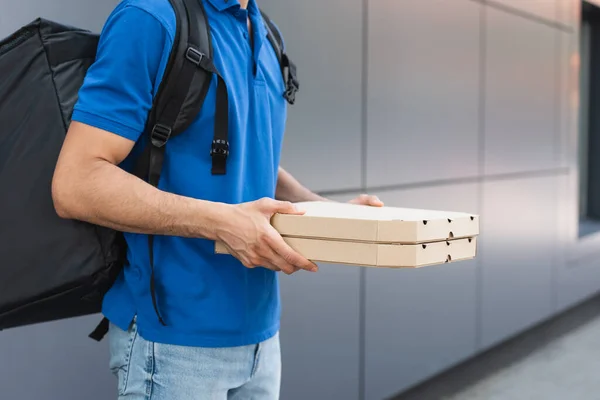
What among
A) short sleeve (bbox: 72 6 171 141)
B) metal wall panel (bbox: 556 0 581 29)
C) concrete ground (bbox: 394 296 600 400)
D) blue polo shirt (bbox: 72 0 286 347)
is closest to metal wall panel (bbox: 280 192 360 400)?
concrete ground (bbox: 394 296 600 400)

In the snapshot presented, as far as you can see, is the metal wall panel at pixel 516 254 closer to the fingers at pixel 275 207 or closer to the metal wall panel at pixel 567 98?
the metal wall panel at pixel 567 98

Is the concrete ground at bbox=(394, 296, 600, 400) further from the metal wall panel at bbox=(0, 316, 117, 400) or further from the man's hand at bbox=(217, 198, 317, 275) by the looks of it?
the man's hand at bbox=(217, 198, 317, 275)

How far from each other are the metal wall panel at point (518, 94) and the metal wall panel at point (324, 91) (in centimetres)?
137

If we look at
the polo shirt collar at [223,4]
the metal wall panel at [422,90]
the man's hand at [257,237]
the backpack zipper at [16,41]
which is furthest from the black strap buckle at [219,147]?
the metal wall panel at [422,90]

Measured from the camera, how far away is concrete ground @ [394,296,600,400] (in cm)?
386

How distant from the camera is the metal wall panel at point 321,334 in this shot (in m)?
2.82

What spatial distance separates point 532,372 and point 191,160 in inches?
139

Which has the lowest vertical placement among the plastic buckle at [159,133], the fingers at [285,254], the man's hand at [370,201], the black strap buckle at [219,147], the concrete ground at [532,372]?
the concrete ground at [532,372]

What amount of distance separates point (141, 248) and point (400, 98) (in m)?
2.26

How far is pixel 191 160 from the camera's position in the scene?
4.14 ft

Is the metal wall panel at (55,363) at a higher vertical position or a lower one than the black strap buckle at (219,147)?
lower

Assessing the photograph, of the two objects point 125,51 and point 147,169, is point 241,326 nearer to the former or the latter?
point 147,169

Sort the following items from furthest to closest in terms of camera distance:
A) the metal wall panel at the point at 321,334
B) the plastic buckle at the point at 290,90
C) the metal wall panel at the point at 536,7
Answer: the metal wall panel at the point at 536,7
the metal wall panel at the point at 321,334
the plastic buckle at the point at 290,90

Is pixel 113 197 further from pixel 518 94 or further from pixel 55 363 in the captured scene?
pixel 518 94
